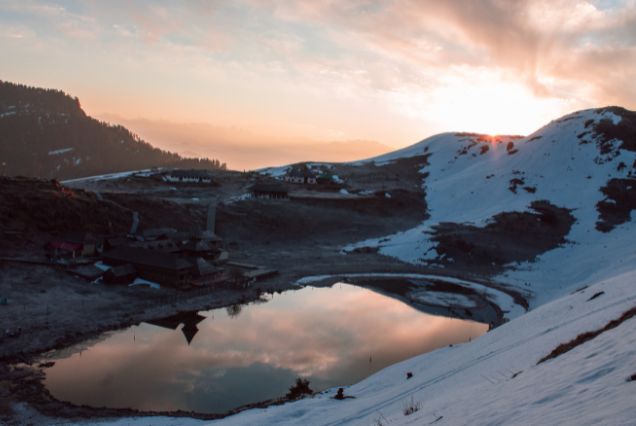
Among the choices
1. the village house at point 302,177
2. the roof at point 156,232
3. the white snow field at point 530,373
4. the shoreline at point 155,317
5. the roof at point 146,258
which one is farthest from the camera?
the village house at point 302,177

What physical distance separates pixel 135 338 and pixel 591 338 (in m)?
39.1

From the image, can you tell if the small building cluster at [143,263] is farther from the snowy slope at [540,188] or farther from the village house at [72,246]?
the snowy slope at [540,188]

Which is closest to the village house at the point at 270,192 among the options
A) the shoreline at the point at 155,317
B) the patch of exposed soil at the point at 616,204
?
the shoreline at the point at 155,317

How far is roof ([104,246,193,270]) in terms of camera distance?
Result: 198 ft

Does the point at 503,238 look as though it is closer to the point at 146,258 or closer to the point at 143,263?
the point at 146,258

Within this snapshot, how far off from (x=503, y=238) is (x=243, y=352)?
205 feet

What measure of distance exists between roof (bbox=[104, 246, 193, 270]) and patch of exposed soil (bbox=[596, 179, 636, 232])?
3130 inches

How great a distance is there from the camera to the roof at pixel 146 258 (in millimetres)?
60438

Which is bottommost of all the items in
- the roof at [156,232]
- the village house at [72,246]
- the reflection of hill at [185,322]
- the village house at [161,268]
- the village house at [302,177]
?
the reflection of hill at [185,322]

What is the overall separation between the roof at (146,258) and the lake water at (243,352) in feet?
33.6

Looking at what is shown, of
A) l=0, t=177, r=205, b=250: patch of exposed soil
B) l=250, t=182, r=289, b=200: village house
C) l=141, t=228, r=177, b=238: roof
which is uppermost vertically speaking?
l=250, t=182, r=289, b=200: village house

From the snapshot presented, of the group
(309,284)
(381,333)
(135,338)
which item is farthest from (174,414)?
(309,284)

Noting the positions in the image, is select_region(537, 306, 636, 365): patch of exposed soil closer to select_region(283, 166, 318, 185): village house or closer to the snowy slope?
the snowy slope

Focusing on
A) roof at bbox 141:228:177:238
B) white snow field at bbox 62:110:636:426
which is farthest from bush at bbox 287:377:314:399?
roof at bbox 141:228:177:238
